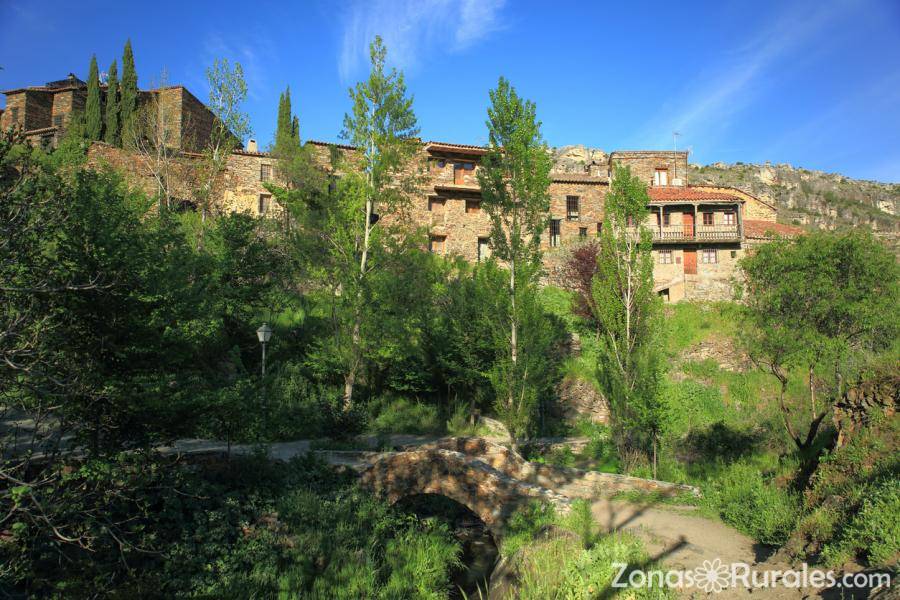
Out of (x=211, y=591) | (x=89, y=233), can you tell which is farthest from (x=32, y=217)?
(x=211, y=591)

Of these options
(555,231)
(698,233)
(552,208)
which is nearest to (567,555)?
(555,231)

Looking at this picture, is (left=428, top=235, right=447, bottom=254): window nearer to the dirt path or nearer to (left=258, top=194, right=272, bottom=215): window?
(left=258, top=194, right=272, bottom=215): window

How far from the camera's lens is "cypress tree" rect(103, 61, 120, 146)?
123 ft

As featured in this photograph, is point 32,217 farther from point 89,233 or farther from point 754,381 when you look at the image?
point 754,381

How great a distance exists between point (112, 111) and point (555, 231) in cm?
3380

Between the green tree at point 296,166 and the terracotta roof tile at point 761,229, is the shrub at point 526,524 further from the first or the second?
the terracotta roof tile at point 761,229

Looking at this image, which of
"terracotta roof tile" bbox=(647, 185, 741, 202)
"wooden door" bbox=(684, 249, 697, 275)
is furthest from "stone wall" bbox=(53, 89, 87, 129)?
"wooden door" bbox=(684, 249, 697, 275)

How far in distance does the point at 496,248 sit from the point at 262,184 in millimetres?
20723

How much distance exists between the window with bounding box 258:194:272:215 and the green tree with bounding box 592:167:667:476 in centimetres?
2398

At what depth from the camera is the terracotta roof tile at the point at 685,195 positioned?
117ft

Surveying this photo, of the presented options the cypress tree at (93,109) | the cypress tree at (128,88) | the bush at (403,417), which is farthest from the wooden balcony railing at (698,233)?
the cypress tree at (93,109)

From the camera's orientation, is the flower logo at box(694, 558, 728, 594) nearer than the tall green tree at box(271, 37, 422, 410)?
Yes

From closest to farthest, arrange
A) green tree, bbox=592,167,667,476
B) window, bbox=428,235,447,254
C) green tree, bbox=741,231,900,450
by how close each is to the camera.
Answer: green tree, bbox=741,231,900,450, green tree, bbox=592,167,667,476, window, bbox=428,235,447,254

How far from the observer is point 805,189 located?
77688 mm
